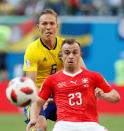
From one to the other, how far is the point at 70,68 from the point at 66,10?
14855 mm

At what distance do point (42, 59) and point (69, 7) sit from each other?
536 inches

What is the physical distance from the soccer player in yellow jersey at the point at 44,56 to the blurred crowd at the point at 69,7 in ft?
42.1

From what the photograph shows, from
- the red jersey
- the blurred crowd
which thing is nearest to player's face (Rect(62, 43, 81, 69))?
the red jersey

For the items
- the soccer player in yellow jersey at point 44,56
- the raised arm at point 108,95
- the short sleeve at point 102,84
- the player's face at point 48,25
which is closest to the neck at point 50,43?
the soccer player in yellow jersey at point 44,56

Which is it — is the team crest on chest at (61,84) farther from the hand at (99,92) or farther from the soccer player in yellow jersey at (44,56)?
the soccer player in yellow jersey at (44,56)

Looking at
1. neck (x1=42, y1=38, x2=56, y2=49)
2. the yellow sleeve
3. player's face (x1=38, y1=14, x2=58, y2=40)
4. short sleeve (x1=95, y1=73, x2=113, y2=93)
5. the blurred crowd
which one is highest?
the blurred crowd

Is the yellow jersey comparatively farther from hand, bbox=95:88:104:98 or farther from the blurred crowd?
the blurred crowd

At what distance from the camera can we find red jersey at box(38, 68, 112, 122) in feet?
20.7

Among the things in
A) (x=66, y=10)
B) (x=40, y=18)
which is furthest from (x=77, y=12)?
(x=40, y=18)

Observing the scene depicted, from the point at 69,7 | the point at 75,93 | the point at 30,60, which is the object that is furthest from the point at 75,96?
the point at 69,7

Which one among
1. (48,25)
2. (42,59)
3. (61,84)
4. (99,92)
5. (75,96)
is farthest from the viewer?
(42,59)

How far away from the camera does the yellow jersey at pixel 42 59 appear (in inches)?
305

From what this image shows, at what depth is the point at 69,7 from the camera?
69.6 ft

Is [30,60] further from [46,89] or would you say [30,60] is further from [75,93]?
Answer: [75,93]
